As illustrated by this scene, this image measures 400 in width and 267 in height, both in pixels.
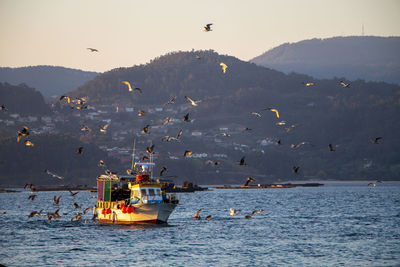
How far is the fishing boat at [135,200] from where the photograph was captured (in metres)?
68.1

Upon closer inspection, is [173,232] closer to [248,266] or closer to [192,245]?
[192,245]

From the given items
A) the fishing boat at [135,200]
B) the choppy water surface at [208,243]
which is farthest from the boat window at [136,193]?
the choppy water surface at [208,243]

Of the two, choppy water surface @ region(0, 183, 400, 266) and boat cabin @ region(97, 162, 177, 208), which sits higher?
boat cabin @ region(97, 162, 177, 208)

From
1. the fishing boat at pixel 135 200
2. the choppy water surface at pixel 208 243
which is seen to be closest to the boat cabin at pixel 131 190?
the fishing boat at pixel 135 200

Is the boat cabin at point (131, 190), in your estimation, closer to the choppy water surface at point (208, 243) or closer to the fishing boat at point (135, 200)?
the fishing boat at point (135, 200)

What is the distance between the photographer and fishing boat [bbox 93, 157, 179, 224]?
68125 mm

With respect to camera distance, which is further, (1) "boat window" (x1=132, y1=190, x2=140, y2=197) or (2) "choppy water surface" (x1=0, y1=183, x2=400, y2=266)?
(1) "boat window" (x1=132, y1=190, x2=140, y2=197)

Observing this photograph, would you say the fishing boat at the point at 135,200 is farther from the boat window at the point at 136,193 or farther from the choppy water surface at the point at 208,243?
the choppy water surface at the point at 208,243

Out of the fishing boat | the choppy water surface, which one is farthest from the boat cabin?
the choppy water surface

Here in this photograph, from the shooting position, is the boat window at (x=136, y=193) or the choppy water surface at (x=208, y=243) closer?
the choppy water surface at (x=208, y=243)

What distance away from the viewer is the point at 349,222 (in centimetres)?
7962

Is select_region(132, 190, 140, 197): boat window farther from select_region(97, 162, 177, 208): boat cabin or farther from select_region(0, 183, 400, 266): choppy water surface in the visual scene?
select_region(0, 183, 400, 266): choppy water surface

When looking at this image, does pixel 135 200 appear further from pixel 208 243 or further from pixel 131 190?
pixel 208 243

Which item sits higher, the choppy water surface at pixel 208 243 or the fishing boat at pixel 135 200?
the fishing boat at pixel 135 200
